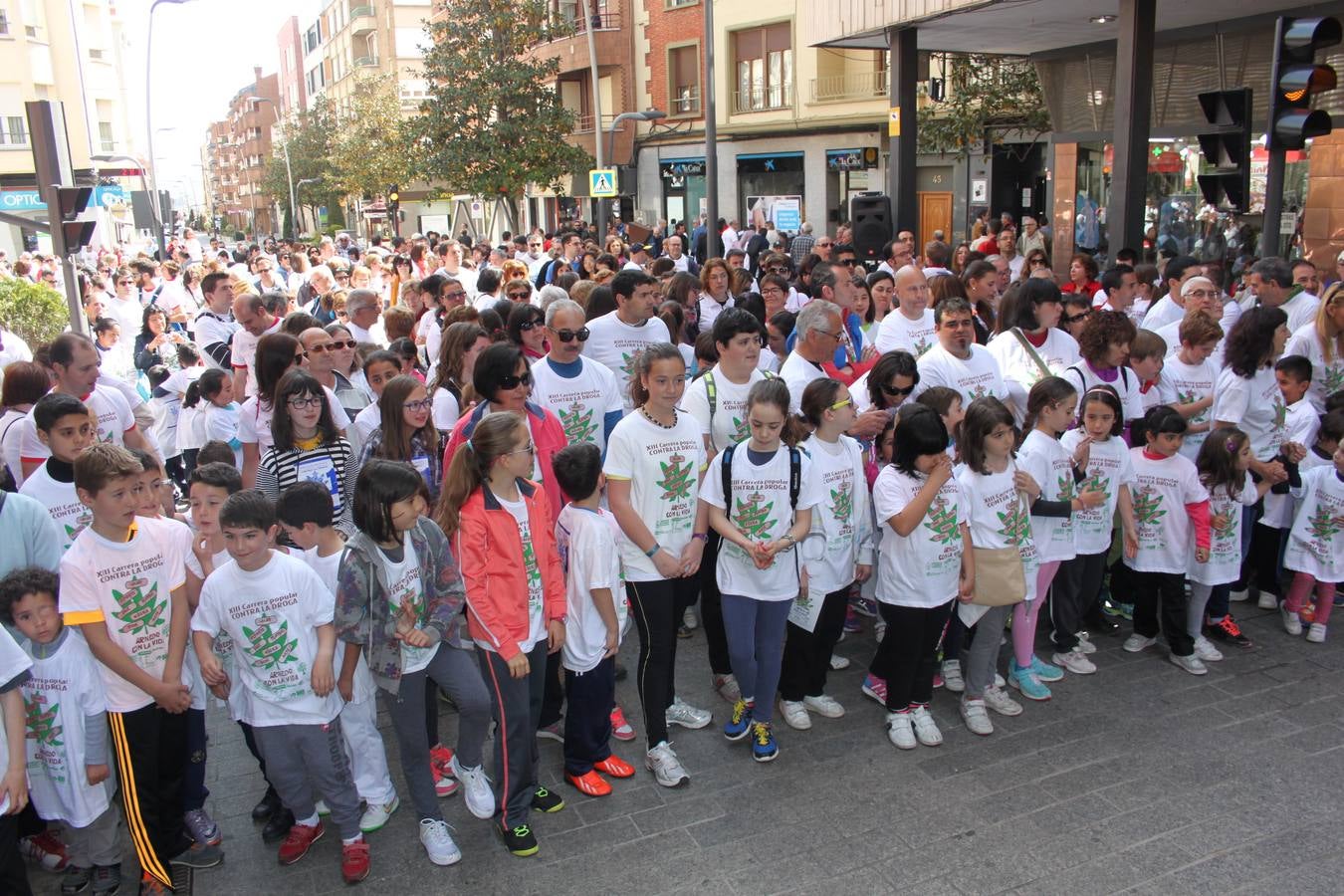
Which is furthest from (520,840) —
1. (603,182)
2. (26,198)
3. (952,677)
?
(26,198)

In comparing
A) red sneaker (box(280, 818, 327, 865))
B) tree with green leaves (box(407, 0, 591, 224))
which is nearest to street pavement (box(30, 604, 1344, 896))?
red sneaker (box(280, 818, 327, 865))

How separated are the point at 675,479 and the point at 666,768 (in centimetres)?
125

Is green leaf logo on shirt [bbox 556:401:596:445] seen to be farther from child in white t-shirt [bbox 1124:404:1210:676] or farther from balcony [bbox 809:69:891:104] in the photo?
balcony [bbox 809:69:891:104]

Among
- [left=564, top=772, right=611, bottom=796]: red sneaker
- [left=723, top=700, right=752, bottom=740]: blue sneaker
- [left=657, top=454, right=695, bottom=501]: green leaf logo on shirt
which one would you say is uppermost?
[left=657, top=454, right=695, bottom=501]: green leaf logo on shirt

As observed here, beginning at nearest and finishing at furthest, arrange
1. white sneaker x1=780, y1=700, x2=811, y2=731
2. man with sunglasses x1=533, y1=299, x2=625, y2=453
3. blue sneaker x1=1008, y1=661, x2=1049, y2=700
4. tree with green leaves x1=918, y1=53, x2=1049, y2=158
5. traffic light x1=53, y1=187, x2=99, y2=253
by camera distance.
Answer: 1. white sneaker x1=780, y1=700, x2=811, y2=731
2. blue sneaker x1=1008, y1=661, x2=1049, y2=700
3. man with sunglasses x1=533, y1=299, x2=625, y2=453
4. traffic light x1=53, y1=187, x2=99, y2=253
5. tree with green leaves x1=918, y1=53, x2=1049, y2=158

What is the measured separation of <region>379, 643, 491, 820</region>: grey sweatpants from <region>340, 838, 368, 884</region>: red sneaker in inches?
9.4

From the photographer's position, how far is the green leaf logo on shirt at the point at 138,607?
3.58 m

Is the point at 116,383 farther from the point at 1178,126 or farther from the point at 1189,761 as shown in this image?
the point at 1178,126

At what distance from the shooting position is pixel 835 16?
12.5m

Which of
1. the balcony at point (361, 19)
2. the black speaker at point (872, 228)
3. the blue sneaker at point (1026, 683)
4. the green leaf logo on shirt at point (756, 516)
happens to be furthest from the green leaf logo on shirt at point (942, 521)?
the balcony at point (361, 19)

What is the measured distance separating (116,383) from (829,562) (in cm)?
429

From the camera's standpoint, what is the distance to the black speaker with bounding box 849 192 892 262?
12.8 meters

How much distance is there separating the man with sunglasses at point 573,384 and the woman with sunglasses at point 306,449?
108 cm

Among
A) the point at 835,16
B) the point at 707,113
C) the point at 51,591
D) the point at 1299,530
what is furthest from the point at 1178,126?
the point at 51,591
